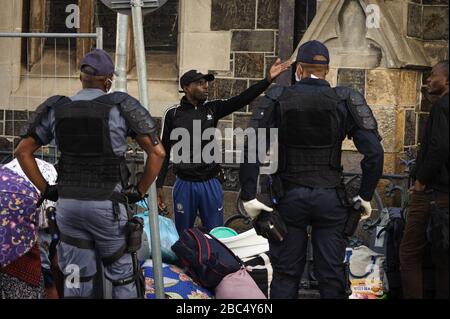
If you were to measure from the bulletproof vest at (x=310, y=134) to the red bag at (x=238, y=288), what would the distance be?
118cm

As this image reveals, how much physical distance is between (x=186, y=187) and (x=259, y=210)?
2024 millimetres

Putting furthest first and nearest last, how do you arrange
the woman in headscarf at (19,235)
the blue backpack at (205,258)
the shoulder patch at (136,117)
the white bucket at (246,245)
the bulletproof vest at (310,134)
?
the white bucket at (246,245) < the blue backpack at (205,258) < the woman in headscarf at (19,235) < the bulletproof vest at (310,134) < the shoulder patch at (136,117)

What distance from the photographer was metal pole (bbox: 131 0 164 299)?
693 cm

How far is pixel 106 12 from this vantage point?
1195cm

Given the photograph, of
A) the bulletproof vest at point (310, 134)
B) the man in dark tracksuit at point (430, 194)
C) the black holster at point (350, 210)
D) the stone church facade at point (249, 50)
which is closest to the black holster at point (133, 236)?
the bulletproof vest at point (310, 134)

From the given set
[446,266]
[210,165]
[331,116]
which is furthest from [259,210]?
[210,165]

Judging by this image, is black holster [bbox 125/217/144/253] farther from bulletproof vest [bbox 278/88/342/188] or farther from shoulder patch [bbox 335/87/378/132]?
shoulder patch [bbox 335/87/378/132]

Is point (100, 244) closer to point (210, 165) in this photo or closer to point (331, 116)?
point (331, 116)

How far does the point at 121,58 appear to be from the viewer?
9750mm

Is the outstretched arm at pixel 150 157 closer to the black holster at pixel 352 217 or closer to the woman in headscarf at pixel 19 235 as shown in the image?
the woman in headscarf at pixel 19 235

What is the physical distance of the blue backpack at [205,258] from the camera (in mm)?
7891

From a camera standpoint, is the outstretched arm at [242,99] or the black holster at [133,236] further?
the outstretched arm at [242,99]

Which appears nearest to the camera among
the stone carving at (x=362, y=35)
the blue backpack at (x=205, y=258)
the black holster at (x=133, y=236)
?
the black holster at (x=133, y=236)

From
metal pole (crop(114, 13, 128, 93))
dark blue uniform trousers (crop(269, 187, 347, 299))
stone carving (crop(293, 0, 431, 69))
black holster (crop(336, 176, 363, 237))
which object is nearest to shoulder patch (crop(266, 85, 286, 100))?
dark blue uniform trousers (crop(269, 187, 347, 299))
